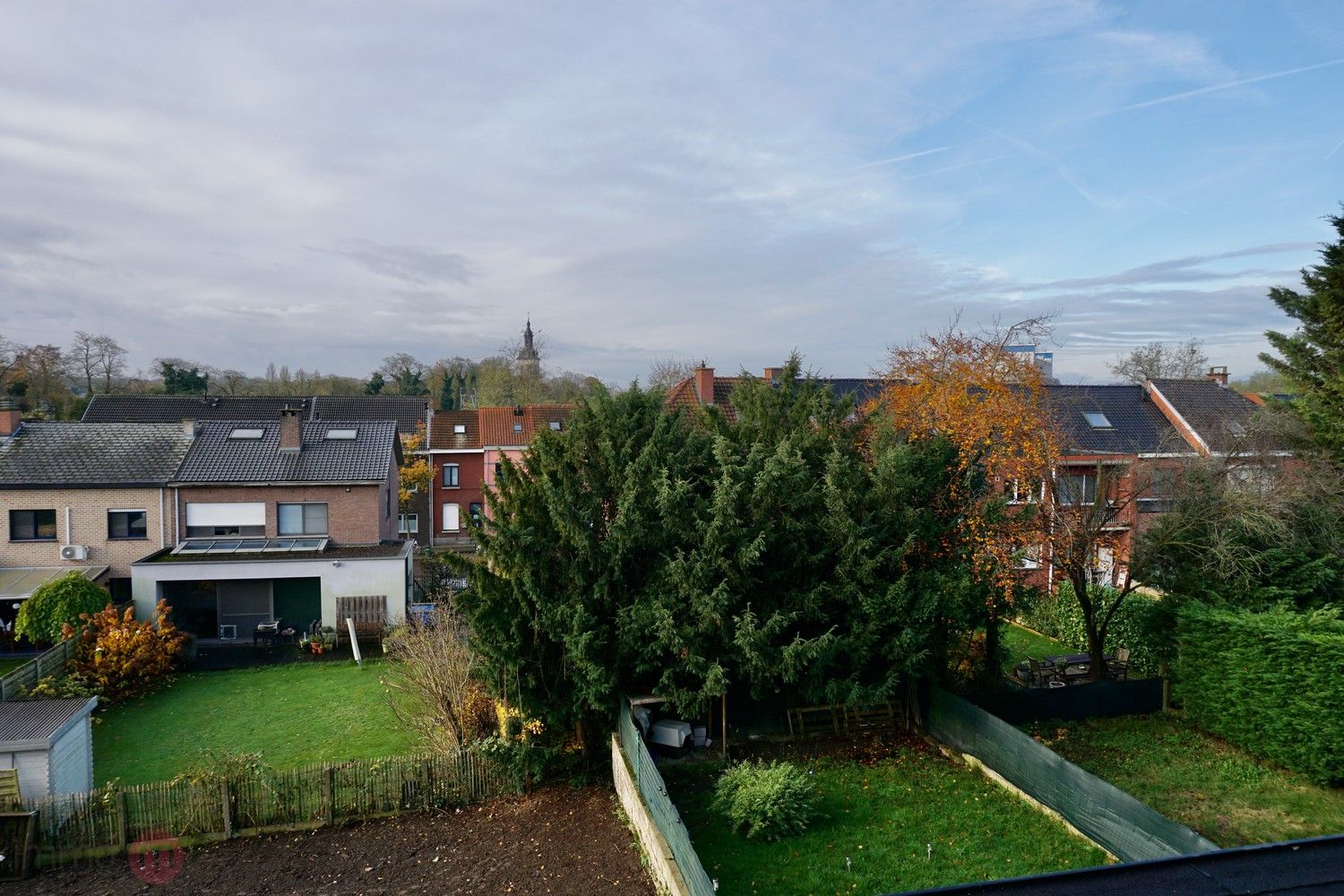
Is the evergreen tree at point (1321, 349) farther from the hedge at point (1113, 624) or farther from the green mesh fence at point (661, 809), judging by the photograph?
the green mesh fence at point (661, 809)

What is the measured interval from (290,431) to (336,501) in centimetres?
294

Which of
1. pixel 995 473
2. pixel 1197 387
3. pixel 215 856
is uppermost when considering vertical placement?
pixel 1197 387

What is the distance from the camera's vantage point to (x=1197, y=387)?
33.2 meters

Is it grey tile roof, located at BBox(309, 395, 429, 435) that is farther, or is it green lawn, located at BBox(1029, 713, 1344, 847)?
grey tile roof, located at BBox(309, 395, 429, 435)

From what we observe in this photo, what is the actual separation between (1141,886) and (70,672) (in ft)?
73.0

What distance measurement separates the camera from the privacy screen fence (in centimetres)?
979

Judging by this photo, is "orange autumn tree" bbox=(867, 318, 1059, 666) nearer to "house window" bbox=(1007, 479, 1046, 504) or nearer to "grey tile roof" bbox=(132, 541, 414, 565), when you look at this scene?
"house window" bbox=(1007, 479, 1046, 504)

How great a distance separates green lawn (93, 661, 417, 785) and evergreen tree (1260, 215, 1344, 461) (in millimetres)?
22417

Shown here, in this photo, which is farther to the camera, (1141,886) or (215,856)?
(215,856)

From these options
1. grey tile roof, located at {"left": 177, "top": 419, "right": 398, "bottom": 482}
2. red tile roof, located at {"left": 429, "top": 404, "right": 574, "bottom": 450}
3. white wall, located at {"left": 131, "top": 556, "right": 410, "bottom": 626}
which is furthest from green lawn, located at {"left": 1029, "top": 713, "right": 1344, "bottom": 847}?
Answer: red tile roof, located at {"left": 429, "top": 404, "right": 574, "bottom": 450}

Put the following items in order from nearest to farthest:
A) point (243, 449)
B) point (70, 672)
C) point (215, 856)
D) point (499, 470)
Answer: point (215, 856)
point (499, 470)
point (70, 672)
point (243, 449)

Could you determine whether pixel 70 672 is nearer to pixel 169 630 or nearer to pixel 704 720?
pixel 169 630

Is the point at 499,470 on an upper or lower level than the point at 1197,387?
lower

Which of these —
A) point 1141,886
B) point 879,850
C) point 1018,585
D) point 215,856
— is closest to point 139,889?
point 215,856
